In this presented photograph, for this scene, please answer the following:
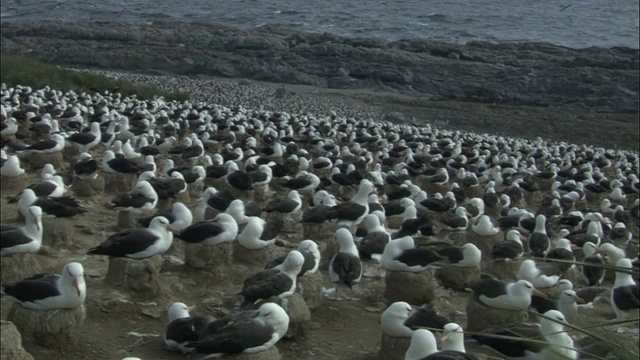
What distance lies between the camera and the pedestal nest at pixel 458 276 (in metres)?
11.5

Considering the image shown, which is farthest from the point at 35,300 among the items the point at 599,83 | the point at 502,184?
the point at 599,83

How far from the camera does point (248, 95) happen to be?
45875 mm

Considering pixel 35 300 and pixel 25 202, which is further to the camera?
pixel 25 202

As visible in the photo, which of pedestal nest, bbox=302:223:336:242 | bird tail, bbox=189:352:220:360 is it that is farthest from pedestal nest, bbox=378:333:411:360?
pedestal nest, bbox=302:223:336:242

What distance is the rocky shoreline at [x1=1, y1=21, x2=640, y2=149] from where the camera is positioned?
4281 cm

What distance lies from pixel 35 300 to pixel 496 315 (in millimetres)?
4967

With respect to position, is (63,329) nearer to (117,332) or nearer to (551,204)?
(117,332)

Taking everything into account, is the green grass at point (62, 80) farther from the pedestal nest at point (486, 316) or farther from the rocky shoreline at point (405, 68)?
the pedestal nest at point (486, 316)

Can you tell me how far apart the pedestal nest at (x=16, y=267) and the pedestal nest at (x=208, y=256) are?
1.93 metres

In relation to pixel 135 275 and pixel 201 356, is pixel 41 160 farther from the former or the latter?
pixel 201 356

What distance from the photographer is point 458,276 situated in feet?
37.9

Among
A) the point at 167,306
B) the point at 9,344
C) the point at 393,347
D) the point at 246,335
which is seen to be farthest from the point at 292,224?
the point at 9,344

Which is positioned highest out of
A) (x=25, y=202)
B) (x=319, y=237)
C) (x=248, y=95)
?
(x=25, y=202)

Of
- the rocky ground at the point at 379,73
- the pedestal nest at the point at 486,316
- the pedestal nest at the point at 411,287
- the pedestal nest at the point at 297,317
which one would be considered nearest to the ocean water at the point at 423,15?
the rocky ground at the point at 379,73
